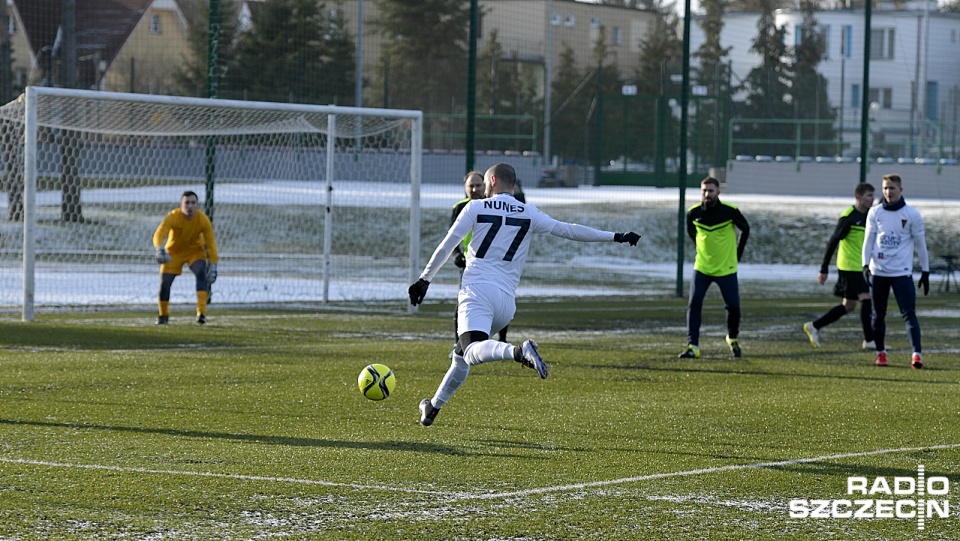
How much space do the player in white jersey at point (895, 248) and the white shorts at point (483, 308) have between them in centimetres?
574

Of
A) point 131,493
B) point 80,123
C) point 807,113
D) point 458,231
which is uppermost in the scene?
point 807,113

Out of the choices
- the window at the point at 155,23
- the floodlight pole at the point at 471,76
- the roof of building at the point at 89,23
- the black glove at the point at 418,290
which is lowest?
the black glove at the point at 418,290

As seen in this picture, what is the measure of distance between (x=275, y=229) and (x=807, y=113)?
2411 centimetres

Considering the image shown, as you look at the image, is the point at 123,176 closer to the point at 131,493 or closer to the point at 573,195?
the point at 573,195

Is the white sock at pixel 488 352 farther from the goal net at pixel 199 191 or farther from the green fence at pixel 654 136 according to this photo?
the green fence at pixel 654 136

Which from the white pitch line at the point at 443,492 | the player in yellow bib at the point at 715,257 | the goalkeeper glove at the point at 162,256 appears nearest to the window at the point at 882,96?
the player in yellow bib at the point at 715,257

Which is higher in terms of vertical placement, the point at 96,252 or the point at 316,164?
the point at 316,164

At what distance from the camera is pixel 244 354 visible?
533 inches

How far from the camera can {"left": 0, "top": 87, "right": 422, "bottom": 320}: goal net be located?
61.4 feet

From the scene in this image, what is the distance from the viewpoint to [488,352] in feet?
27.7

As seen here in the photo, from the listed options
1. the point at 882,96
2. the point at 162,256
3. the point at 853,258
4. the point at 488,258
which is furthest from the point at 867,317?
the point at 882,96

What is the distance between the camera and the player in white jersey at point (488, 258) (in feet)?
28.9

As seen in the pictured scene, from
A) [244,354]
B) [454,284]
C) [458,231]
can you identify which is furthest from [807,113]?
[458,231]

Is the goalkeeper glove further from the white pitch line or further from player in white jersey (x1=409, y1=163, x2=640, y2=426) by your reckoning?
the white pitch line
